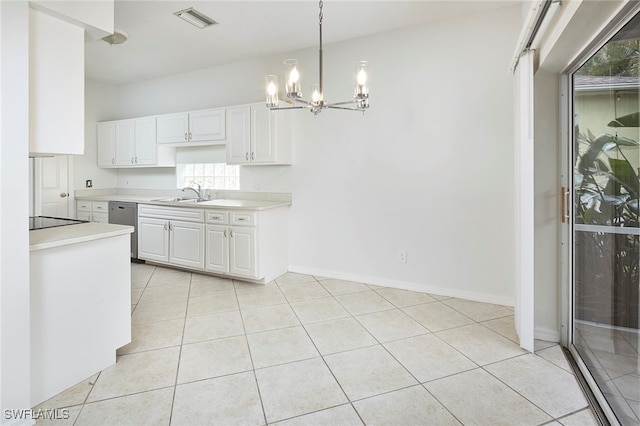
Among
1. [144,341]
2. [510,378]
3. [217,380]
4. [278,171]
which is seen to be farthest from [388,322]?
[278,171]

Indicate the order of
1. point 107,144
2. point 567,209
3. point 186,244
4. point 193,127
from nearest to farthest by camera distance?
point 567,209 < point 186,244 < point 193,127 < point 107,144

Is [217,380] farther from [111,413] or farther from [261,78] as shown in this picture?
[261,78]

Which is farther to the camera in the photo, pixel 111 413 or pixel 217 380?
pixel 217 380

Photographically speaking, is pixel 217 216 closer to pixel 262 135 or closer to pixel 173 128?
pixel 262 135

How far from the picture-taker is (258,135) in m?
3.97

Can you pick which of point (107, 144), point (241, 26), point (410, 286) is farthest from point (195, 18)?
point (410, 286)

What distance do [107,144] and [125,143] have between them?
0.41m

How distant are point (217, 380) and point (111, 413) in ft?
1.74

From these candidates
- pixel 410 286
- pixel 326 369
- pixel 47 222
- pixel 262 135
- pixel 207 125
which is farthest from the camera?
pixel 207 125

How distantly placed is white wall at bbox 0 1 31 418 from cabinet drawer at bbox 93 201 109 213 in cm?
358

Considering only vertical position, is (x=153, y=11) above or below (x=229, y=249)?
above

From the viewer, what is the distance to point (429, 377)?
200 centimetres

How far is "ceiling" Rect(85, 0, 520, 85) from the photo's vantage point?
9.86 feet

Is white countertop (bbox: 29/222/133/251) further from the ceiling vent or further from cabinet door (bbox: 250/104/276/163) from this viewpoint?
the ceiling vent
